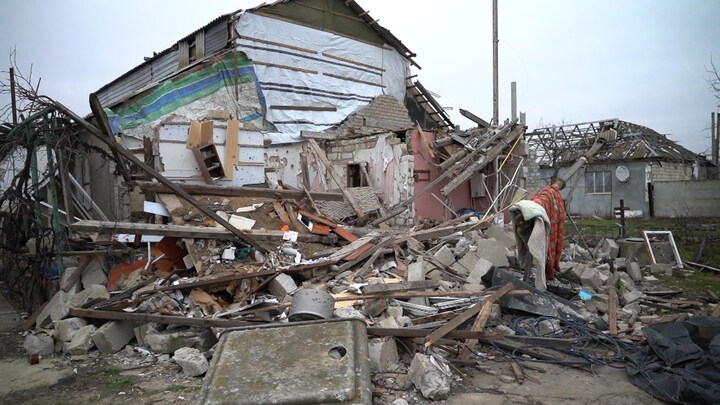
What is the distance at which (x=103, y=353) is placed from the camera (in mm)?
5277

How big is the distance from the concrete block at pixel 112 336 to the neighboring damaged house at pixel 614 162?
68.0ft

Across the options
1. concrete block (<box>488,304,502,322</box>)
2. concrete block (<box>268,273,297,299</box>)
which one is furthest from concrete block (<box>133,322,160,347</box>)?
concrete block (<box>488,304,502,322</box>)

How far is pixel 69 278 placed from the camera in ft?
22.4

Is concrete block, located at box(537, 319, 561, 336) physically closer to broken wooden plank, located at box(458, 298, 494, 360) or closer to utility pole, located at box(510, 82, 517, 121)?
broken wooden plank, located at box(458, 298, 494, 360)

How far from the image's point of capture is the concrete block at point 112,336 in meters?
5.23

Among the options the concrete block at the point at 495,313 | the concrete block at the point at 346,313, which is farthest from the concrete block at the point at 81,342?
the concrete block at the point at 495,313

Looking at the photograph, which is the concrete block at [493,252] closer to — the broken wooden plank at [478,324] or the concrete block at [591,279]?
the concrete block at [591,279]

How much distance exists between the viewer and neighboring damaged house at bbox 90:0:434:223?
10.7 metres

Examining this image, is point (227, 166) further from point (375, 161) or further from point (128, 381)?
point (128, 381)

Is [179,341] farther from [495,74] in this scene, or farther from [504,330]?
[495,74]

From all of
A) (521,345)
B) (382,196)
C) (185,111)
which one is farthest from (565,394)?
(185,111)

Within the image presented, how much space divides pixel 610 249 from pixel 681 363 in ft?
18.4

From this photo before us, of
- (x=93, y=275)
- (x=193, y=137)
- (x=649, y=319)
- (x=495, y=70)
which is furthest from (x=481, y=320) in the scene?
(x=495, y=70)

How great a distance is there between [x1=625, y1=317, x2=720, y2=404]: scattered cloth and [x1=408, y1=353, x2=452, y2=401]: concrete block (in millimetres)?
1942
